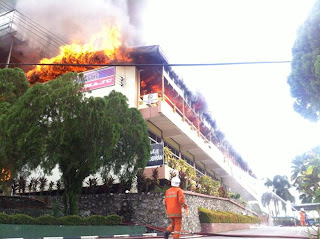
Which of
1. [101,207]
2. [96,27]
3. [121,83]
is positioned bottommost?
[101,207]

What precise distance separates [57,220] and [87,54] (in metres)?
15.0

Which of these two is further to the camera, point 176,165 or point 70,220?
point 176,165

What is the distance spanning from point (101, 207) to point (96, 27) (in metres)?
14.6

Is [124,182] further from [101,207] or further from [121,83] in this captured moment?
[121,83]

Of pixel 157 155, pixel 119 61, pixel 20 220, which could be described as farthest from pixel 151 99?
pixel 20 220

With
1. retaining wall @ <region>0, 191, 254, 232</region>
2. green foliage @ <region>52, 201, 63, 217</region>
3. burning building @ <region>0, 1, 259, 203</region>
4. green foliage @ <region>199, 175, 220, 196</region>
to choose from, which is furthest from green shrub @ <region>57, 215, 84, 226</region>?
green foliage @ <region>199, 175, 220, 196</region>

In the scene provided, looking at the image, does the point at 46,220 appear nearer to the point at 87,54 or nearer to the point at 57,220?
the point at 57,220

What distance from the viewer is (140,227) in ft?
41.7

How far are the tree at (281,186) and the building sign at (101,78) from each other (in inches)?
3083

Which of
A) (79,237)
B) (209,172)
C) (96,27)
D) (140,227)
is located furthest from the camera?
(209,172)

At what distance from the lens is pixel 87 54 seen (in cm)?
2278

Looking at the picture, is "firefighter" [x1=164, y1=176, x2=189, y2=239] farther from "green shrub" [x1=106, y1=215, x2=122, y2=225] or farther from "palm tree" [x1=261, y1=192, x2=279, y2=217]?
"palm tree" [x1=261, y1=192, x2=279, y2=217]

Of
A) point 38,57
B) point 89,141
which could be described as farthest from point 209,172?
point 89,141

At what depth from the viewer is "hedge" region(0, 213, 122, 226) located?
30.9 feet
